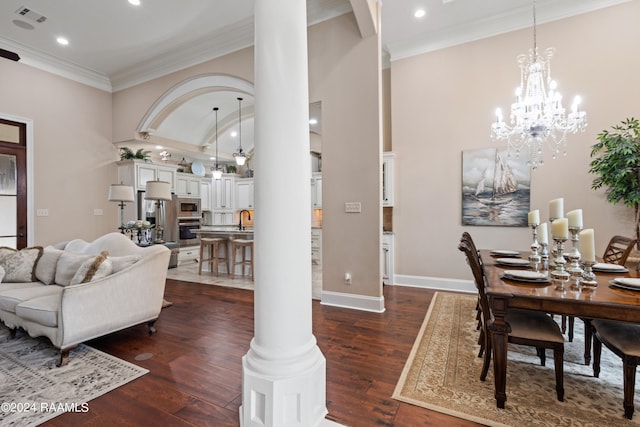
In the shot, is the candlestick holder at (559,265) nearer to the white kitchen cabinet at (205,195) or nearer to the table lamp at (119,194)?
the table lamp at (119,194)

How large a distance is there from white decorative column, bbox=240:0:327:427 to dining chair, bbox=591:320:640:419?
5.70 ft

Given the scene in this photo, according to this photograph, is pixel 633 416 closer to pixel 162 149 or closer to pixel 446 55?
pixel 446 55

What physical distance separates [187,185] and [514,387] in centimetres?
800

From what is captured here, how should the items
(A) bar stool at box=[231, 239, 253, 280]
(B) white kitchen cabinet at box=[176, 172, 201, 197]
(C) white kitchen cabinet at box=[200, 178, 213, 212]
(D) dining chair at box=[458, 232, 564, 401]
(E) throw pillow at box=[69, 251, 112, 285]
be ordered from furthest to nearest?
(C) white kitchen cabinet at box=[200, 178, 213, 212]
(B) white kitchen cabinet at box=[176, 172, 201, 197]
(A) bar stool at box=[231, 239, 253, 280]
(E) throw pillow at box=[69, 251, 112, 285]
(D) dining chair at box=[458, 232, 564, 401]

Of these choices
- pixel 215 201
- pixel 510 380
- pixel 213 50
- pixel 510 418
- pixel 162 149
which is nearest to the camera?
pixel 510 418

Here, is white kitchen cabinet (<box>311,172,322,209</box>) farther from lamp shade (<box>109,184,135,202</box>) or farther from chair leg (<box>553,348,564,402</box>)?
chair leg (<box>553,348,564,402</box>)

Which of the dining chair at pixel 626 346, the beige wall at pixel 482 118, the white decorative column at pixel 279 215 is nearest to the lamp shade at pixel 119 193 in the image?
Result: the white decorative column at pixel 279 215

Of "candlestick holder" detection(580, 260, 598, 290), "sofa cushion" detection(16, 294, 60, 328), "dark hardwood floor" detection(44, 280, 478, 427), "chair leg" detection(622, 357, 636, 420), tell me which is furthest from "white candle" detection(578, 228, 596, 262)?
"sofa cushion" detection(16, 294, 60, 328)

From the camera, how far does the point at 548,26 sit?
12.9 feet

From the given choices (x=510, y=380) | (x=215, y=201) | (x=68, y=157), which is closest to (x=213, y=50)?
(x=68, y=157)

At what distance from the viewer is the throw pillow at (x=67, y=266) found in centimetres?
306

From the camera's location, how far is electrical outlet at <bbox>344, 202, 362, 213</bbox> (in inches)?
145

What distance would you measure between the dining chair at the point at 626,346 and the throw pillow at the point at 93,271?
3.83 m

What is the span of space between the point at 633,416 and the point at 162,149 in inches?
357
